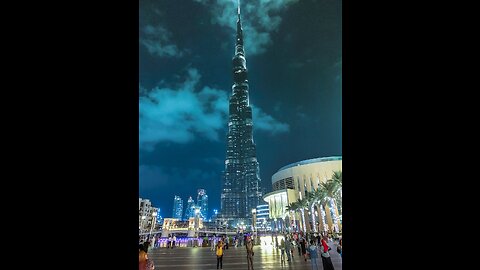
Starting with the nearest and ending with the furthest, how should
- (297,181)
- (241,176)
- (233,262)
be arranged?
1. (233,262)
2. (297,181)
3. (241,176)

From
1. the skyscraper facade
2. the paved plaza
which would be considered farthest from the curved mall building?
the skyscraper facade

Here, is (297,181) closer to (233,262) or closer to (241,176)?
(233,262)

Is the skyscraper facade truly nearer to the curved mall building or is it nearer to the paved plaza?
the curved mall building

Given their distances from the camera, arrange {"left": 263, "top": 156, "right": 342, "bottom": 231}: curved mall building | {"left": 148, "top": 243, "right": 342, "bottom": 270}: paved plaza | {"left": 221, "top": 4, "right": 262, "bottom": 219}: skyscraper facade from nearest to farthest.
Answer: {"left": 148, "top": 243, "right": 342, "bottom": 270}: paved plaza → {"left": 263, "top": 156, "right": 342, "bottom": 231}: curved mall building → {"left": 221, "top": 4, "right": 262, "bottom": 219}: skyscraper facade

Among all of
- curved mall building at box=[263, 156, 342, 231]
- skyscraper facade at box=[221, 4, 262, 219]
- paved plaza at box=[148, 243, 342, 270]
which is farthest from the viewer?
skyscraper facade at box=[221, 4, 262, 219]

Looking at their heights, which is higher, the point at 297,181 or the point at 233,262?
the point at 297,181

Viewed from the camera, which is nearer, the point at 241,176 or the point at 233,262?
the point at 233,262

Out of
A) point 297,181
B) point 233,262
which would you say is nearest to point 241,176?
point 297,181

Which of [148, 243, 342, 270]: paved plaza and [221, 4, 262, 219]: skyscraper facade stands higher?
[221, 4, 262, 219]: skyscraper facade
